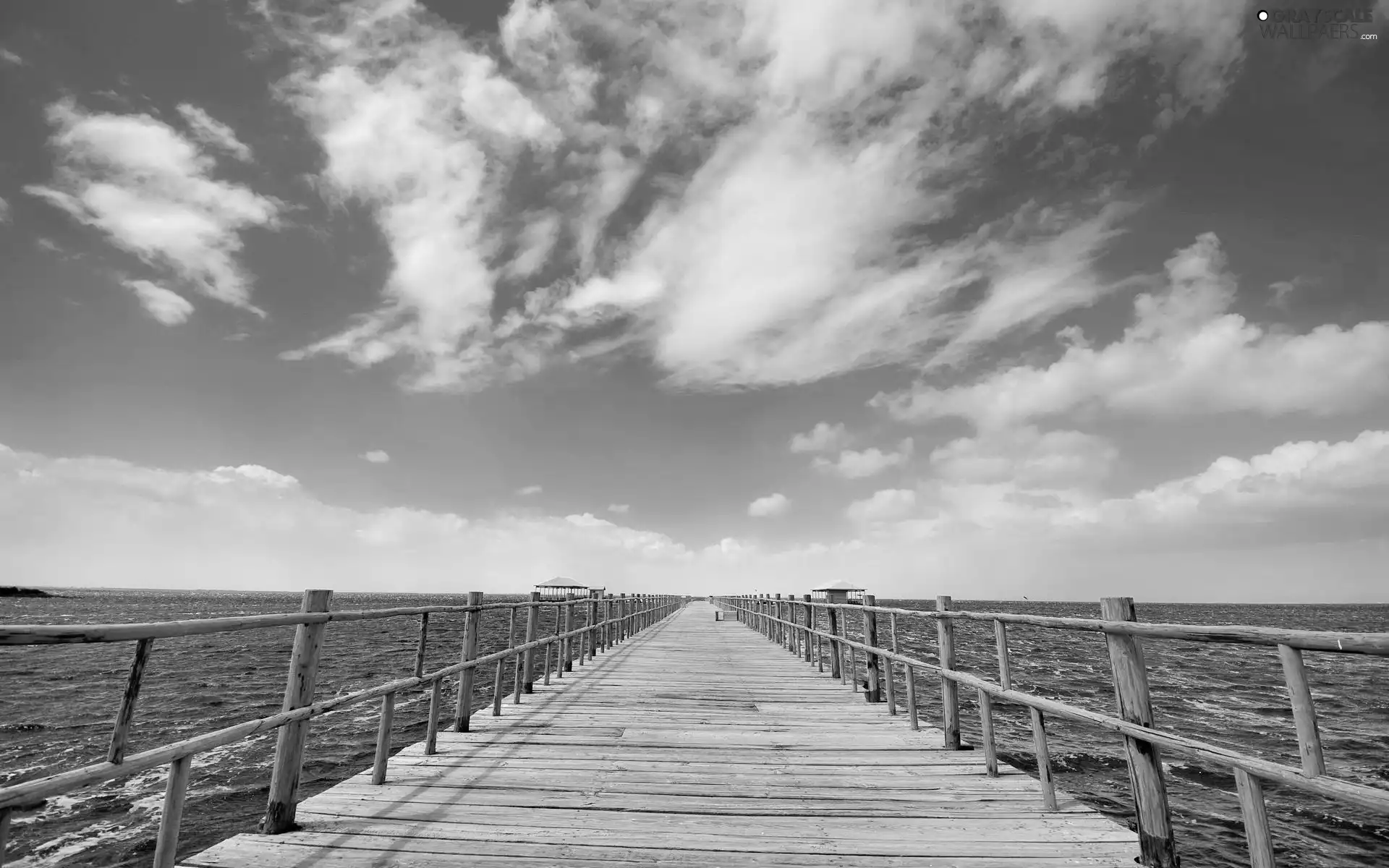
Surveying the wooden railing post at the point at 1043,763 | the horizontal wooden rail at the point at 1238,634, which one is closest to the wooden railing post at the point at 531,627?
the horizontal wooden rail at the point at 1238,634

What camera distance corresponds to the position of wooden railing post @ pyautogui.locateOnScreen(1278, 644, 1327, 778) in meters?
2.23

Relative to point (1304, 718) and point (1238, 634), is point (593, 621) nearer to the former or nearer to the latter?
point (1238, 634)

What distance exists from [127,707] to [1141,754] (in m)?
4.39

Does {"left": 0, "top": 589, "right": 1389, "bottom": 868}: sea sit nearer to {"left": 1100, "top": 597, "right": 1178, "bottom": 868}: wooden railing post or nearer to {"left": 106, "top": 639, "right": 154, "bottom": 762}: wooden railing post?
{"left": 1100, "top": 597, "right": 1178, "bottom": 868}: wooden railing post

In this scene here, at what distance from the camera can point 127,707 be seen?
2.34m

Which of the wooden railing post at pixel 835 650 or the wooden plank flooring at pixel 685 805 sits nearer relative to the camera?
the wooden plank flooring at pixel 685 805

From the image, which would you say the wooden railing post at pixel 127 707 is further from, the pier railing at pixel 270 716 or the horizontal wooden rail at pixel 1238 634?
the horizontal wooden rail at pixel 1238 634

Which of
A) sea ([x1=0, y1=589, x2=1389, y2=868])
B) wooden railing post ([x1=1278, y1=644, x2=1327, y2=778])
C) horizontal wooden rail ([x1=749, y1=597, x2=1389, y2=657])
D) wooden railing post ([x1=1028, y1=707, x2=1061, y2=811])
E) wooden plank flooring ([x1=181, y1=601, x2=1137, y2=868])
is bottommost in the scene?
sea ([x1=0, y1=589, x2=1389, y2=868])

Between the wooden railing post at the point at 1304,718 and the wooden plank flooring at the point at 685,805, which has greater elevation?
the wooden railing post at the point at 1304,718

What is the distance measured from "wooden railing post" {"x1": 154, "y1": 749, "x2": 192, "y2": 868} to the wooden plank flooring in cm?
49

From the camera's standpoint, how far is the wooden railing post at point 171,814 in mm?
2666

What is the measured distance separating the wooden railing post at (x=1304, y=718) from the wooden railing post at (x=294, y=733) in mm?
4315

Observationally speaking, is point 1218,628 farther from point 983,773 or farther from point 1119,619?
point 983,773

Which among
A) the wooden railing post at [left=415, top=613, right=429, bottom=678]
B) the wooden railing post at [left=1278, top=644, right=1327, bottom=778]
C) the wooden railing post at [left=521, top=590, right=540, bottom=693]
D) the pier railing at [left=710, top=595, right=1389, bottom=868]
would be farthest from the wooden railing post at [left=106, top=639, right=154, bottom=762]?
the wooden railing post at [left=521, top=590, right=540, bottom=693]
